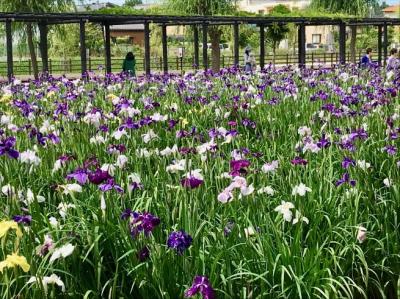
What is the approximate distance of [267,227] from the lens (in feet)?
9.27

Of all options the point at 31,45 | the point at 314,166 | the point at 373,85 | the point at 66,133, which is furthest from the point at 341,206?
the point at 31,45

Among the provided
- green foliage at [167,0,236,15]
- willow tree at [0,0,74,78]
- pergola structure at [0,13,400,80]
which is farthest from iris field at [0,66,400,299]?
green foliage at [167,0,236,15]

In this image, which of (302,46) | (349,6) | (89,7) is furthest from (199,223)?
(349,6)

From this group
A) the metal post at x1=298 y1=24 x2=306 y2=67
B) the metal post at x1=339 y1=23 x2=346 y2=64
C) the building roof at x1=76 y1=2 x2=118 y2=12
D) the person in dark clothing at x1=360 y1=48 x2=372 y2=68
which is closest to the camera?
the person in dark clothing at x1=360 y1=48 x2=372 y2=68

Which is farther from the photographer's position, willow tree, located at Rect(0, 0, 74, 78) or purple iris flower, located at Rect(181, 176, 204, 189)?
willow tree, located at Rect(0, 0, 74, 78)

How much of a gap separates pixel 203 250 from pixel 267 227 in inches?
12.3

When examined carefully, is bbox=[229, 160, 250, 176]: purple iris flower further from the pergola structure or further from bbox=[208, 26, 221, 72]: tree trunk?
bbox=[208, 26, 221, 72]: tree trunk

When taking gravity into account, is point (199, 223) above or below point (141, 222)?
below

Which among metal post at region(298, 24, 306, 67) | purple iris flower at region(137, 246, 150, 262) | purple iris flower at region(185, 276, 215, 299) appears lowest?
purple iris flower at region(137, 246, 150, 262)

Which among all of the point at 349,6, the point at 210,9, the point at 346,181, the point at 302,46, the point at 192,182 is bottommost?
the point at 346,181

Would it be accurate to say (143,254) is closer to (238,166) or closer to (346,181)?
(238,166)

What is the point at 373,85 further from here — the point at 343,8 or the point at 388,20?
the point at 343,8

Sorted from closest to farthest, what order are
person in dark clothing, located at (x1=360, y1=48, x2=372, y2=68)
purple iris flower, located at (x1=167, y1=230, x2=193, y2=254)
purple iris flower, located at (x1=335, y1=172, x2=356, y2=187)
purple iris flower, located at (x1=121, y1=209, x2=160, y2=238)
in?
1. purple iris flower, located at (x1=167, y1=230, x2=193, y2=254)
2. purple iris flower, located at (x1=121, y1=209, x2=160, y2=238)
3. purple iris flower, located at (x1=335, y1=172, x2=356, y2=187)
4. person in dark clothing, located at (x1=360, y1=48, x2=372, y2=68)

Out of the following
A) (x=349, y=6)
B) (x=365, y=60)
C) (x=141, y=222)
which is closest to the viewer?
(x=141, y=222)
